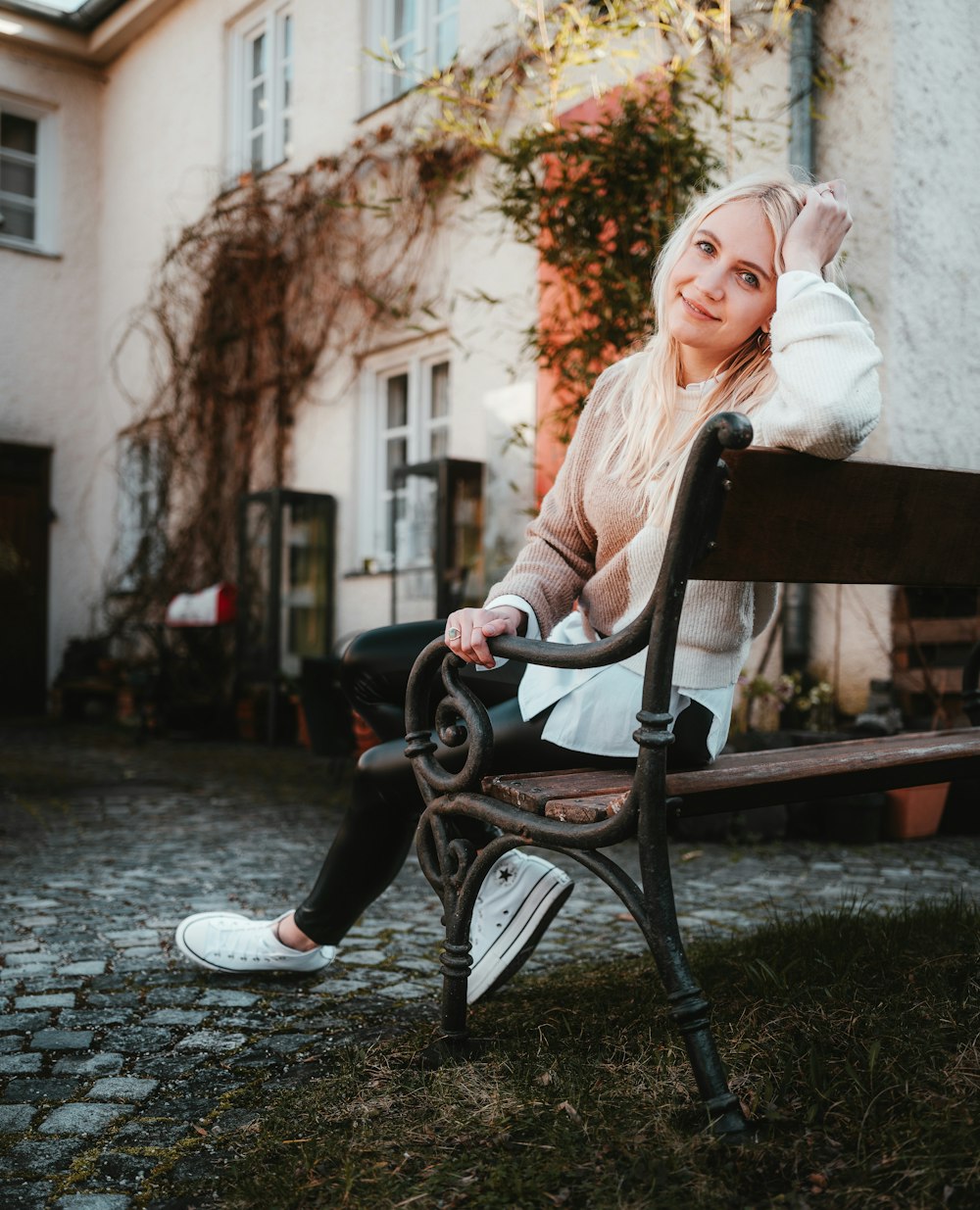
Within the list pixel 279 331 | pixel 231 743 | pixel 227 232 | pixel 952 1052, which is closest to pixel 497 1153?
pixel 952 1052

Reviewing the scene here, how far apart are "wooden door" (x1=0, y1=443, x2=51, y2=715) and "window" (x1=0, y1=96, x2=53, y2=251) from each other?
241 centimetres

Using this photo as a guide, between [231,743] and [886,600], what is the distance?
546 cm

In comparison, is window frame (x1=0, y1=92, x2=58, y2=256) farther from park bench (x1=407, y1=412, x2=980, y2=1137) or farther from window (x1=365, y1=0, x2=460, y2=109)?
park bench (x1=407, y1=412, x2=980, y2=1137)

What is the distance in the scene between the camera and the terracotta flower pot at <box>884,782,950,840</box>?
4957 mm

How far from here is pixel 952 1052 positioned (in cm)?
189

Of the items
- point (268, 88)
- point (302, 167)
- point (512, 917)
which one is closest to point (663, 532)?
point (512, 917)

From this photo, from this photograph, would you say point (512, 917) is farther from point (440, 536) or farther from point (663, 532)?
point (440, 536)

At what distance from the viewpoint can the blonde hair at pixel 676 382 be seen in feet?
6.84

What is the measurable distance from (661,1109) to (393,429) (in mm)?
8065

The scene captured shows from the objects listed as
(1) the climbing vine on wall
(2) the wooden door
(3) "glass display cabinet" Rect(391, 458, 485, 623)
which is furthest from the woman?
(2) the wooden door

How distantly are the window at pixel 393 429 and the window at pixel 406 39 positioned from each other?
201cm

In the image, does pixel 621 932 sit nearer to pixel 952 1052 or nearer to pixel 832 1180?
pixel 952 1052

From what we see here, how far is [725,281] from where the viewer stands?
212 centimetres

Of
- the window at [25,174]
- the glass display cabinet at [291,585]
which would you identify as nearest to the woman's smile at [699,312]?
the glass display cabinet at [291,585]
